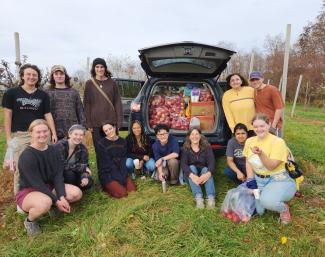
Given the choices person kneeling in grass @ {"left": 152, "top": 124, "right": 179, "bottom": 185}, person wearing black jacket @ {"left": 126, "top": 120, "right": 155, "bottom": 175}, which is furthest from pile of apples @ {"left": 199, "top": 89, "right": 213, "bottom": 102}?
person wearing black jacket @ {"left": 126, "top": 120, "right": 155, "bottom": 175}

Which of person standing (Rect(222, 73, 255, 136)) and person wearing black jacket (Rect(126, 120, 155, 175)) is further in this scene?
person wearing black jacket (Rect(126, 120, 155, 175))

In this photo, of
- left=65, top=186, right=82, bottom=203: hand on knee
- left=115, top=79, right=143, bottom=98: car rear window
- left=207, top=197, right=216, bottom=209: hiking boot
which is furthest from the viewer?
left=115, top=79, right=143, bottom=98: car rear window

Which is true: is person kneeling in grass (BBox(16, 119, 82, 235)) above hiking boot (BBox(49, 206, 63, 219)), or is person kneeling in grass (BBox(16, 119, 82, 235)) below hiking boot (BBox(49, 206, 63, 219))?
above

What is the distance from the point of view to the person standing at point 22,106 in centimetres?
365

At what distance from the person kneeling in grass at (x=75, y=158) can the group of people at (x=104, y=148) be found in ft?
0.04

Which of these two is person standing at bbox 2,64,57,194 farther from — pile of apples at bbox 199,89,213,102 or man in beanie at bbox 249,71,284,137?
man in beanie at bbox 249,71,284,137

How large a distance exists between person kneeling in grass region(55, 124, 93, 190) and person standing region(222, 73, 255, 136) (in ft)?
6.51

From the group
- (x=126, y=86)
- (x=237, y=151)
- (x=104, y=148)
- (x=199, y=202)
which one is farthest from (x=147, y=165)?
(x=126, y=86)

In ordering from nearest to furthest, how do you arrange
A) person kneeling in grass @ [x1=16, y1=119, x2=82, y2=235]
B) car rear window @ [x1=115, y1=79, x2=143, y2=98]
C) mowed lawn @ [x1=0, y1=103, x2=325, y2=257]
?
mowed lawn @ [x1=0, y1=103, x2=325, y2=257], person kneeling in grass @ [x1=16, y1=119, x2=82, y2=235], car rear window @ [x1=115, y1=79, x2=143, y2=98]

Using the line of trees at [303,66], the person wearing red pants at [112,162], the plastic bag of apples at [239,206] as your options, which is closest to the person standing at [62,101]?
the person wearing red pants at [112,162]

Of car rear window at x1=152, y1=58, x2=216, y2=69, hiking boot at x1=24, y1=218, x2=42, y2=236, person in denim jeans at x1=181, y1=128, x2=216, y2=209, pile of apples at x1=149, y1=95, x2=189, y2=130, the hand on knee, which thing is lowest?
hiking boot at x1=24, y1=218, x2=42, y2=236

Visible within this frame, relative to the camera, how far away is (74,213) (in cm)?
362

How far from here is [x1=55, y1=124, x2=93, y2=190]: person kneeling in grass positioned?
3.79 metres

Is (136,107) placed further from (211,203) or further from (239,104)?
(211,203)
